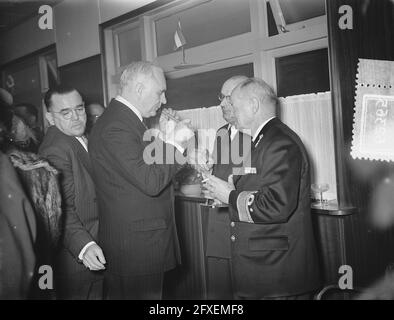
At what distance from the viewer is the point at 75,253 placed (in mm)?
1601

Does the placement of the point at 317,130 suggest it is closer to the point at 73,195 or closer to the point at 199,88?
the point at 199,88

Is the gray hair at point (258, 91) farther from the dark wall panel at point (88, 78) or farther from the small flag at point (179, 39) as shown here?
the dark wall panel at point (88, 78)

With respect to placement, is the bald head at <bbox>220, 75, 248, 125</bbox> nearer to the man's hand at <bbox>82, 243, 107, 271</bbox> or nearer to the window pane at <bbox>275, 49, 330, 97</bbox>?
the window pane at <bbox>275, 49, 330, 97</bbox>

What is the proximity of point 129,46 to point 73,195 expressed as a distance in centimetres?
215

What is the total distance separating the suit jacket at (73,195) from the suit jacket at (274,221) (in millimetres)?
676

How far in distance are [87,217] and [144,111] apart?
0.57 metres

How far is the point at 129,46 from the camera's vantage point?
136 inches

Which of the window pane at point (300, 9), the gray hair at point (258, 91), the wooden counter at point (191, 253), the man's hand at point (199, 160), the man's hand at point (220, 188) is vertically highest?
the window pane at point (300, 9)

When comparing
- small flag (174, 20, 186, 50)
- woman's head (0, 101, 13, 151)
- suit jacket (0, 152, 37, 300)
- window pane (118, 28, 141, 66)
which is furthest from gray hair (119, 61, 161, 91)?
window pane (118, 28, 141, 66)

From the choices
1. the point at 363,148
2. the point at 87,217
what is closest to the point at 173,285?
the point at 87,217

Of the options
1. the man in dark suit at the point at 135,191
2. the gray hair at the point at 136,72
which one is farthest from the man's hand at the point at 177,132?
the gray hair at the point at 136,72

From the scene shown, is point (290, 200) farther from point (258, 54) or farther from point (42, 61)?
point (42, 61)

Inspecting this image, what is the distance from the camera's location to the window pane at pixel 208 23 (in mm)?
2521

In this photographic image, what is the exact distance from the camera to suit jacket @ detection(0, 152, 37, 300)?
0.88 m
